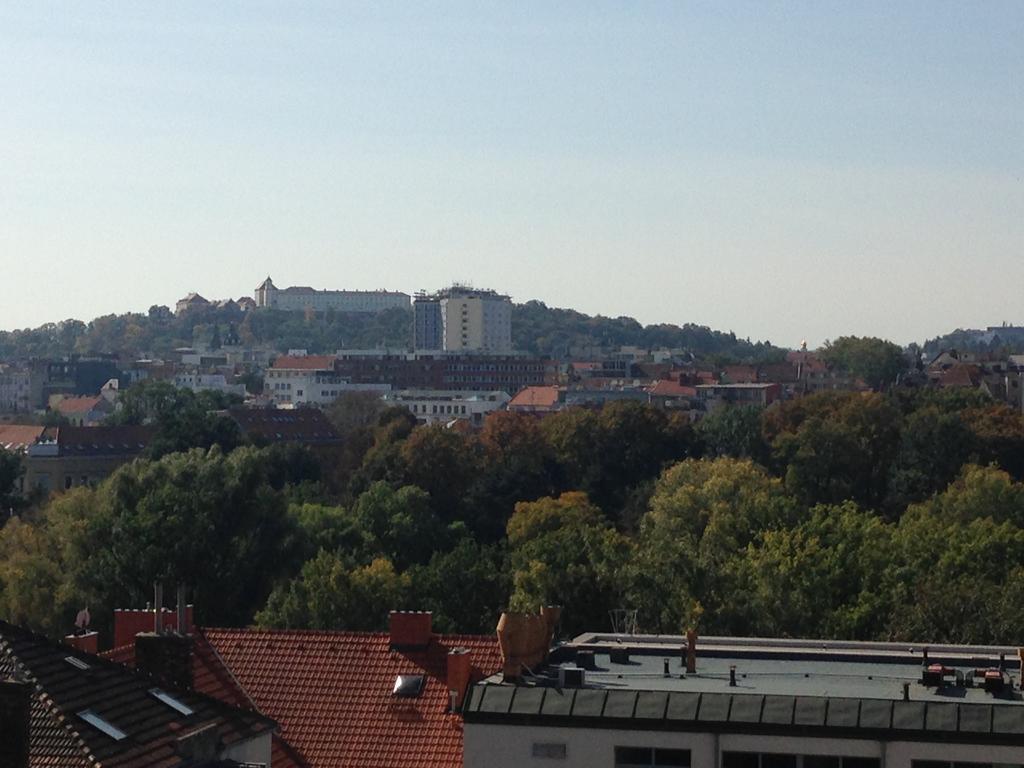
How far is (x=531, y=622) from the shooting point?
2266cm

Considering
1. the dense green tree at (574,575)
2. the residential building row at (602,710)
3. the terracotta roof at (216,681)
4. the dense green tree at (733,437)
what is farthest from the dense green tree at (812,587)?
the dense green tree at (733,437)

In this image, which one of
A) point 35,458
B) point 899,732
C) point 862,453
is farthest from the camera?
point 35,458

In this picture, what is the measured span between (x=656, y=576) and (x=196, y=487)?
22.9m

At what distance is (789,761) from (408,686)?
9.04m

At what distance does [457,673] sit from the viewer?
89.1ft

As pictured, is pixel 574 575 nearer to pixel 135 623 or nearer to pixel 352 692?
pixel 135 623

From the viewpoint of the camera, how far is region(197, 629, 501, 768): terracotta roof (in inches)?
1070

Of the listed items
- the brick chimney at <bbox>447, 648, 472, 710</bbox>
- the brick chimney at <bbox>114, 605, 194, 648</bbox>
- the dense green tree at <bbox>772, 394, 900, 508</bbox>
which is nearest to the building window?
the brick chimney at <bbox>447, 648, 472, 710</bbox>

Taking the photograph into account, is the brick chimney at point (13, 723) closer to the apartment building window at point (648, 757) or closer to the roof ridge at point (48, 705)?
the roof ridge at point (48, 705)

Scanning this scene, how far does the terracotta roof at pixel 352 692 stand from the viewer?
27188 millimetres

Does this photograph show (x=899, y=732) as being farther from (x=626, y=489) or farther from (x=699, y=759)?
(x=626, y=489)

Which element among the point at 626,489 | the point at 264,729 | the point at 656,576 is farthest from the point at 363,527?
the point at 264,729

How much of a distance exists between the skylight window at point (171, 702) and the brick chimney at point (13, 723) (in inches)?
144

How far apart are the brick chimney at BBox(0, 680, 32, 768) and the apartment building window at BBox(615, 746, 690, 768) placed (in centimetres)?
544
